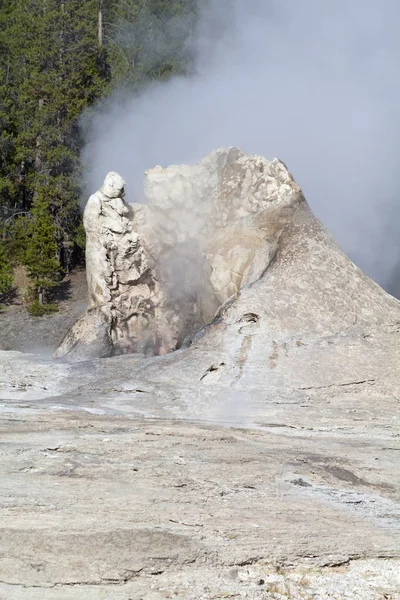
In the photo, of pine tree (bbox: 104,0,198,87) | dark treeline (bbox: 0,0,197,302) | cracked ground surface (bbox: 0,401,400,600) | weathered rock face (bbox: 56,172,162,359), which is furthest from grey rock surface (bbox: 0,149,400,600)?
pine tree (bbox: 104,0,198,87)

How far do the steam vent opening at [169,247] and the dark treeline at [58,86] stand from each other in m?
10.3

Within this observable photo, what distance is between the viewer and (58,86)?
24016 millimetres

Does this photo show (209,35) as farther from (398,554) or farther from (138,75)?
(398,554)

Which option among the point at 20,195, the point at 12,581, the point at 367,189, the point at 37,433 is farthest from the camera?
the point at 20,195

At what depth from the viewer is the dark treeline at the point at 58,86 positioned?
924 inches

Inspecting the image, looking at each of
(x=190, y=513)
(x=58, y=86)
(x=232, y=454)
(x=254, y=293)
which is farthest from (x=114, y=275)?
(x=58, y=86)

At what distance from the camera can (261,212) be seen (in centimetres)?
1099

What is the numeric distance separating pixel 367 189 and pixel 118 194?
8716 mm

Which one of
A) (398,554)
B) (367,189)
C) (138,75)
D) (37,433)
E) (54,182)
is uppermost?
(138,75)

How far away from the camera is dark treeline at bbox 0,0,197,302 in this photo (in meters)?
23.5

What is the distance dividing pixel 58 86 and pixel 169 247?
45.3ft

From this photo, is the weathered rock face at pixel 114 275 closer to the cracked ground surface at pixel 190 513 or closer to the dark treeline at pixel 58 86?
the cracked ground surface at pixel 190 513

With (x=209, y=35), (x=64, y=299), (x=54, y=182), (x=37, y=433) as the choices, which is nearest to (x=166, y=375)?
(x=37, y=433)

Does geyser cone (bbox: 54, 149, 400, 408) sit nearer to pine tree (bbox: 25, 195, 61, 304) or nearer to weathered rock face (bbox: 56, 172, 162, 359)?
weathered rock face (bbox: 56, 172, 162, 359)
